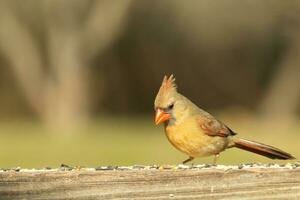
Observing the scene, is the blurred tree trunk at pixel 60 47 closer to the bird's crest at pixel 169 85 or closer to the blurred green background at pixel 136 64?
the blurred green background at pixel 136 64

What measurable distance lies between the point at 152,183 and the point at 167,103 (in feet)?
7.14

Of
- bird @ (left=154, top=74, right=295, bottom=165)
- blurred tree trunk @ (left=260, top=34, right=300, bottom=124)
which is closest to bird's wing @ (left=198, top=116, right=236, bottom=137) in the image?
bird @ (left=154, top=74, right=295, bottom=165)

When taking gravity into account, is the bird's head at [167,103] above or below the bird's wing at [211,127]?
below

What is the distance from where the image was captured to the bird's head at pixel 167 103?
14.9 ft

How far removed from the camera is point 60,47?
25.1 metres

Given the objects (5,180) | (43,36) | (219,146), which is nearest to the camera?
(5,180)

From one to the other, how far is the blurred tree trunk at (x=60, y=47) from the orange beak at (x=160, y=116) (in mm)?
19397

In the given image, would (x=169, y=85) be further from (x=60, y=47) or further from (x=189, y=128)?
(x=60, y=47)

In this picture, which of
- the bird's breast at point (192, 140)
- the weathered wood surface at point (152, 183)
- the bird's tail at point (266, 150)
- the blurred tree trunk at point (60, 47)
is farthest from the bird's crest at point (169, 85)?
the blurred tree trunk at point (60, 47)

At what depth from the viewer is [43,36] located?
27.0 m

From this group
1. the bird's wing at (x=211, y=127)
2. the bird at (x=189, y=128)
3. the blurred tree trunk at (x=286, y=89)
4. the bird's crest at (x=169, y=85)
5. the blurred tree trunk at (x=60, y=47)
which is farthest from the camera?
the blurred tree trunk at (x=286, y=89)

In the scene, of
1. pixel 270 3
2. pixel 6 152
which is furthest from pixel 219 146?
pixel 270 3

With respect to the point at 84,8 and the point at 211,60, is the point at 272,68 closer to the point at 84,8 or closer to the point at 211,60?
the point at 211,60

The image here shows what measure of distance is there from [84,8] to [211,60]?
650 centimetres
